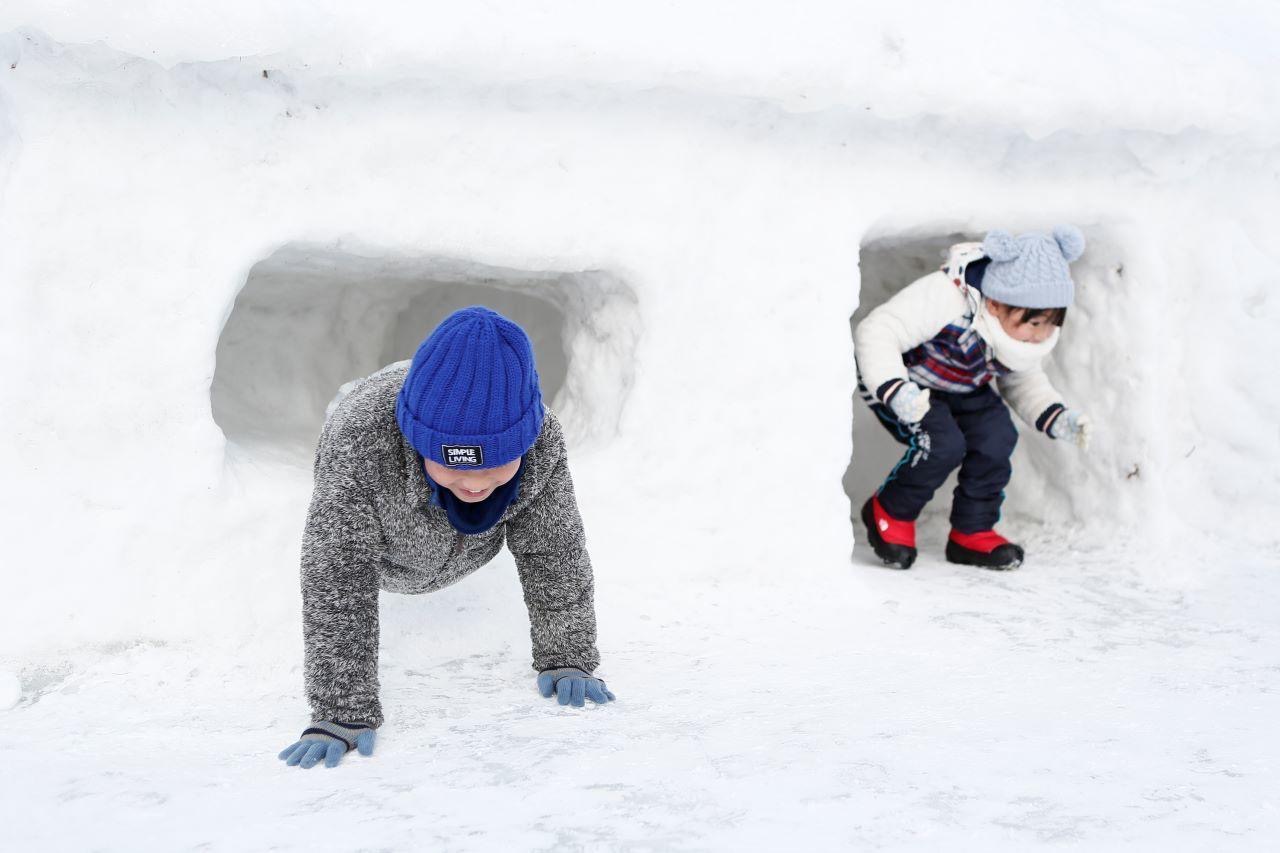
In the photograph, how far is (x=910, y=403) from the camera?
9.13 ft

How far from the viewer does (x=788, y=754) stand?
1.77 meters

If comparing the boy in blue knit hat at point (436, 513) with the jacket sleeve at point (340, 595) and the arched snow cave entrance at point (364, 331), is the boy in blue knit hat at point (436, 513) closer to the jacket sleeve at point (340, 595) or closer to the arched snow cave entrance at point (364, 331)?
the jacket sleeve at point (340, 595)

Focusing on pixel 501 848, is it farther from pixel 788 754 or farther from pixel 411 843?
pixel 788 754

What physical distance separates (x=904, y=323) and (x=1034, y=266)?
13.5 inches

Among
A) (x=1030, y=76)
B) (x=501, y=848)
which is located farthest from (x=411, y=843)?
(x=1030, y=76)

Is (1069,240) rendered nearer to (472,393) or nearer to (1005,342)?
(1005,342)

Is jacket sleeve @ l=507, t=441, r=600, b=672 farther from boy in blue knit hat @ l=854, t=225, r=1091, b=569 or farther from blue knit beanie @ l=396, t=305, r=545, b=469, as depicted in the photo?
boy in blue knit hat @ l=854, t=225, r=1091, b=569

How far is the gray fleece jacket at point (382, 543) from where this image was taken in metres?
1.76

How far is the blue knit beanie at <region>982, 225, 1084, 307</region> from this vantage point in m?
2.81

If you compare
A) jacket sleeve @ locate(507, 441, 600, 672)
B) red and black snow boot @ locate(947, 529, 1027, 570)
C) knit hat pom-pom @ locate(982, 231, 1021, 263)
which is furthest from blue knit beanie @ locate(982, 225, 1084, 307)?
jacket sleeve @ locate(507, 441, 600, 672)

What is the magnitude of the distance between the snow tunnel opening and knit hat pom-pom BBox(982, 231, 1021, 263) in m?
0.15

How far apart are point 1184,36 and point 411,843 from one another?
8.93ft

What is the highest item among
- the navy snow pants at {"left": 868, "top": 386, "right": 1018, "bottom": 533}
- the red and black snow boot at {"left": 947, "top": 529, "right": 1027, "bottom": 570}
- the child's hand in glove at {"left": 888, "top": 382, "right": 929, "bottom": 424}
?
the child's hand in glove at {"left": 888, "top": 382, "right": 929, "bottom": 424}

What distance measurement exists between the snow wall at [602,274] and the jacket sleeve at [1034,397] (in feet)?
0.57
